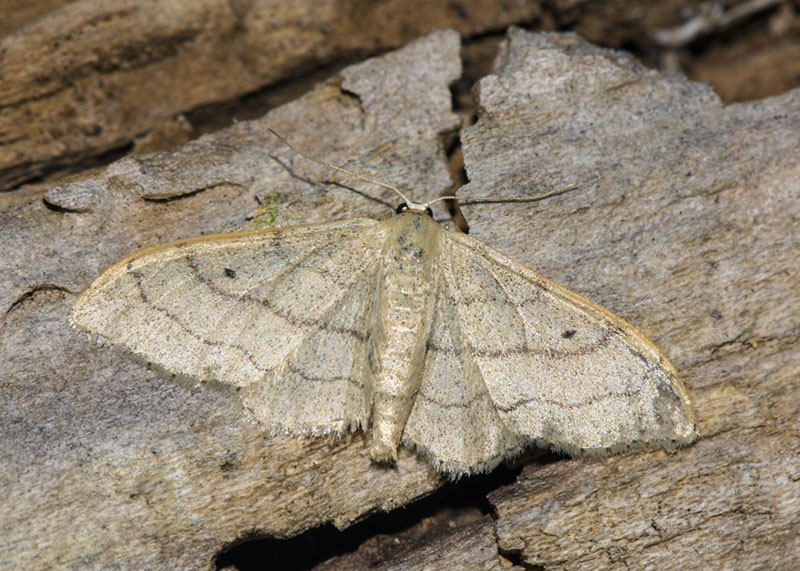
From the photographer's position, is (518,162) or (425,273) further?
(518,162)

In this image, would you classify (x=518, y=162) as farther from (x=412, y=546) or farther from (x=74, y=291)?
(x=74, y=291)

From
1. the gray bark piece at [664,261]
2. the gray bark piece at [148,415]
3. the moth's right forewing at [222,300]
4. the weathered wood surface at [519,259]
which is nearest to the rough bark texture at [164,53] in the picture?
the weathered wood surface at [519,259]

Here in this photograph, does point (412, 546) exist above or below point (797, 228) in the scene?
below

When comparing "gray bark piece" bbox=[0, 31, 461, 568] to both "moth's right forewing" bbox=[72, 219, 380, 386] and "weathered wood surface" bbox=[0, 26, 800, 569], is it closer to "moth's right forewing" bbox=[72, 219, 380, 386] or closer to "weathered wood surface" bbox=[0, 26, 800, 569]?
"weathered wood surface" bbox=[0, 26, 800, 569]

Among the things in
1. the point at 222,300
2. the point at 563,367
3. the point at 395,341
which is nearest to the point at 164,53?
the point at 222,300

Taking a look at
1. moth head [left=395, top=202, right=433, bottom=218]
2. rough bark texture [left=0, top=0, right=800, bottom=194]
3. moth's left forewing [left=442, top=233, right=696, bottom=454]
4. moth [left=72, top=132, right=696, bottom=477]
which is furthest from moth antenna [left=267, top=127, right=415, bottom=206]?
rough bark texture [left=0, top=0, right=800, bottom=194]

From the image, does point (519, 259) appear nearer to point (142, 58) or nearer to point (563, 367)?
point (563, 367)

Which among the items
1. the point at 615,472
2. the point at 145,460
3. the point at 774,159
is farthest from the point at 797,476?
the point at 145,460
